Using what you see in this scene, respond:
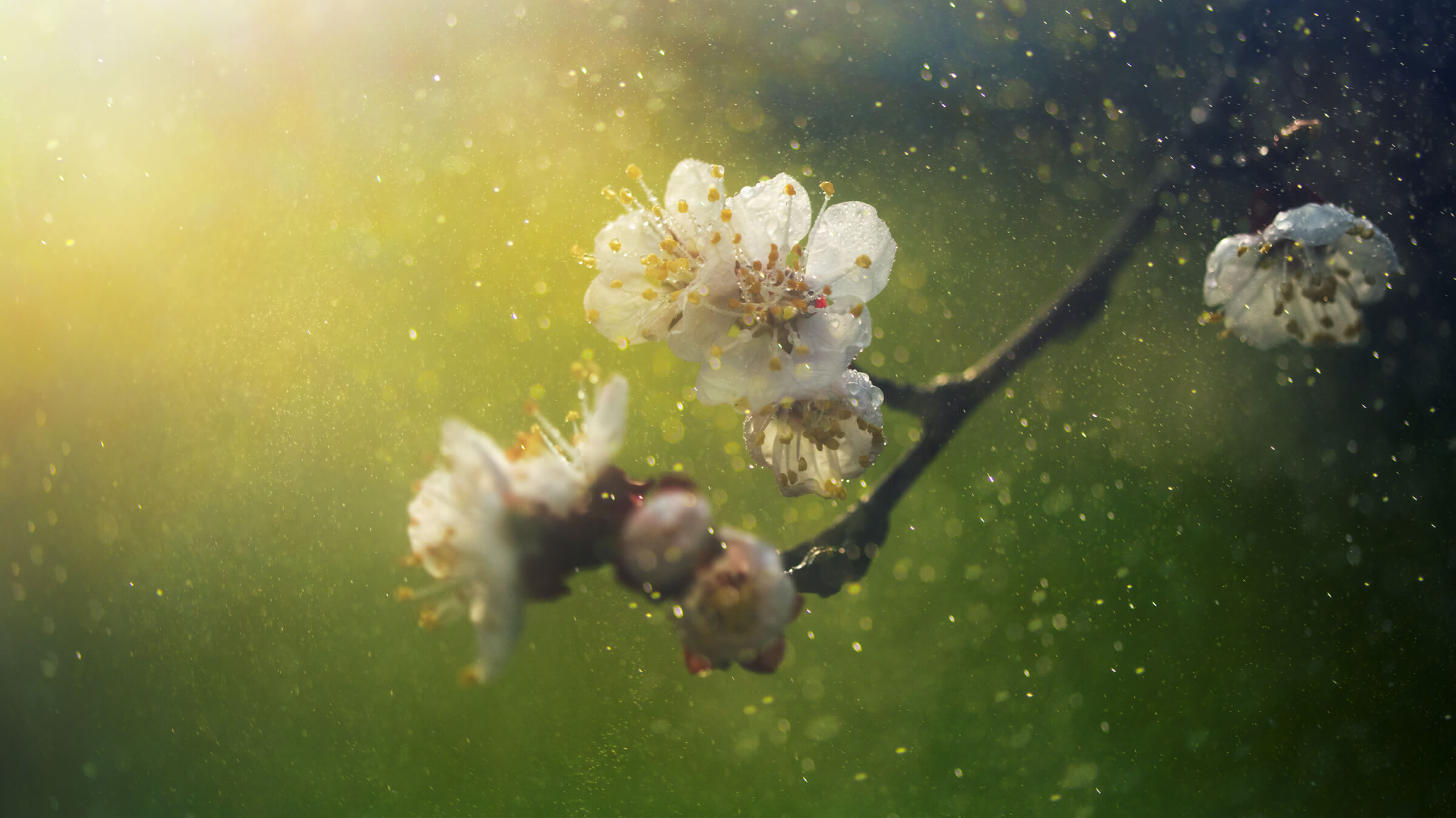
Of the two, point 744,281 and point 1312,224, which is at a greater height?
point 744,281

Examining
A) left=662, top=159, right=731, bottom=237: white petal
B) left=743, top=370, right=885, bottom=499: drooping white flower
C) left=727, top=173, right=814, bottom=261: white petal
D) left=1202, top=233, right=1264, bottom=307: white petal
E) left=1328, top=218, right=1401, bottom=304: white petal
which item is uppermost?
left=662, top=159, right=731, bottom=237: white petal

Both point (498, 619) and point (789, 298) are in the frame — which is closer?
point (498, 619)

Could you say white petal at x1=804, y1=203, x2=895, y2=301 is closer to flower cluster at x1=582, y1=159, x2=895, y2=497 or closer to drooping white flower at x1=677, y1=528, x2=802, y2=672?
flower cluster at x1=582, y1=159, x2=895, y2=497

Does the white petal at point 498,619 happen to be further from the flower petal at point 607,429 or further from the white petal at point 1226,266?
the white petal at point 1226,266

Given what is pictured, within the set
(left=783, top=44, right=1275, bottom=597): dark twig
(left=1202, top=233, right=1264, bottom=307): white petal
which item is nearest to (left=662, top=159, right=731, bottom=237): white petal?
(left=783, top=44, right=1275, bottom=597): dark twig

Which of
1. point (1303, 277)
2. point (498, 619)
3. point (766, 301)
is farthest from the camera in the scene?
point (1303, 277)

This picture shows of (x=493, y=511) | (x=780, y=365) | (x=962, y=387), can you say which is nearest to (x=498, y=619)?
(x=493, y=511)

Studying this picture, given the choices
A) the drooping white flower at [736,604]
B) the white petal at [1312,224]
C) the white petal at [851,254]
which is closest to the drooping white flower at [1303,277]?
the white petal at [1312,224]

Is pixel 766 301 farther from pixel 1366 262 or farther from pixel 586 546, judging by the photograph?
pixel 1366 262
